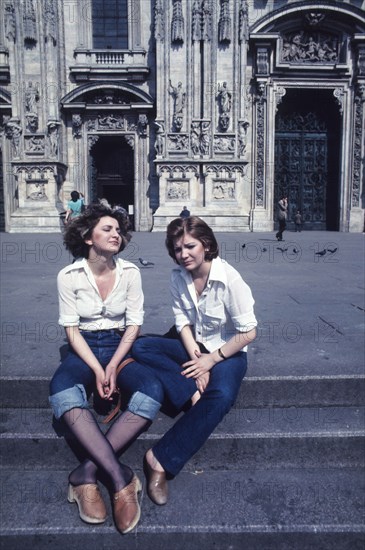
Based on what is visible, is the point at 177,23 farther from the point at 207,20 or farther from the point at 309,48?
the point at 309,48

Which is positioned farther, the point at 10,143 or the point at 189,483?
the point at 10,143

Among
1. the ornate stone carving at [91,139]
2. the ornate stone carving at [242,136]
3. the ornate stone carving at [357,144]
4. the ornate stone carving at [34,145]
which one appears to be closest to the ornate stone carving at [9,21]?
the ornate stone carving at [34,145]

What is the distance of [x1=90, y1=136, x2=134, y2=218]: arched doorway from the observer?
20719 millimetres

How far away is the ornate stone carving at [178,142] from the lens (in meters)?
18.6

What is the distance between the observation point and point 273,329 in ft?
15.6

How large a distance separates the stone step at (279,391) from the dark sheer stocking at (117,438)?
0.85 m

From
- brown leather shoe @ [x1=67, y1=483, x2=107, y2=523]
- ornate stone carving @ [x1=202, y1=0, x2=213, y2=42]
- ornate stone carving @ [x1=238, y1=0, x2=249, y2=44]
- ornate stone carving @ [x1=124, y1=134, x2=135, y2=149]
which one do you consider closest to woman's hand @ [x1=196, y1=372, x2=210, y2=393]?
brown leather shoe @ [x1=67, y1=483, x2=107, y2=523]

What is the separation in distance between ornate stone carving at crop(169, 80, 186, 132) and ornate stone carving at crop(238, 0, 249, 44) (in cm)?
301

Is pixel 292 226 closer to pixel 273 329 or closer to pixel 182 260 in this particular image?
pixel 273 329

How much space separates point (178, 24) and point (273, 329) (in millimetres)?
16661

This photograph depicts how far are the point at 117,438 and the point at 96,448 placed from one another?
0.58ft

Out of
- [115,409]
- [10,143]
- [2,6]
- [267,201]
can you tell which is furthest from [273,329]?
[2,6]

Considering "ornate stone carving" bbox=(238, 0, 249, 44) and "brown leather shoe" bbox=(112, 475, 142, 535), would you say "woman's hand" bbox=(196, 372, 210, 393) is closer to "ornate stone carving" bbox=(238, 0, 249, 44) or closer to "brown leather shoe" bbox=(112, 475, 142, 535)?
"brown leather shoe" bbox=(112, 475, 142, 535)

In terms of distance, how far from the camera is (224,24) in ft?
58.6
